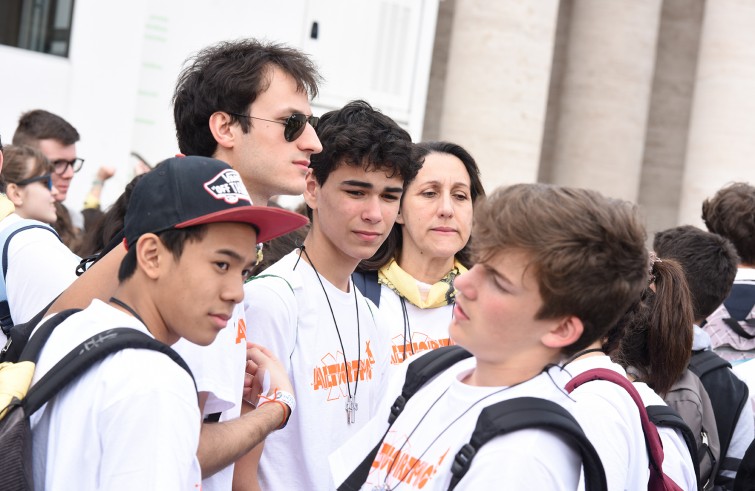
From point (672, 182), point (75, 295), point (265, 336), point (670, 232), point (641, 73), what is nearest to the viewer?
point (75, 295)

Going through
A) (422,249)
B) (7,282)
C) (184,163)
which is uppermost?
(184,163)

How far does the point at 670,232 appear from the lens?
4.90 meters

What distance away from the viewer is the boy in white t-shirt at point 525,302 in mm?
2227

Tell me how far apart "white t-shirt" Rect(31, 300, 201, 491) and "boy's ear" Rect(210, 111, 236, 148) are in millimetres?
1312

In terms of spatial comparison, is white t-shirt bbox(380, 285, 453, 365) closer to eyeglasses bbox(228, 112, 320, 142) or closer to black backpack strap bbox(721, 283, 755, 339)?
eyeglasses bbox(228, 112, 320, 142)

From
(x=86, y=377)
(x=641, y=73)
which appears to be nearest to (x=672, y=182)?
(x=641, y=73)

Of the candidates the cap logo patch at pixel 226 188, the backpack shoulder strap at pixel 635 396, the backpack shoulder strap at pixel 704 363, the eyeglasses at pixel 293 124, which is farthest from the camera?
the backpack shoulder strap at pixel 704 363

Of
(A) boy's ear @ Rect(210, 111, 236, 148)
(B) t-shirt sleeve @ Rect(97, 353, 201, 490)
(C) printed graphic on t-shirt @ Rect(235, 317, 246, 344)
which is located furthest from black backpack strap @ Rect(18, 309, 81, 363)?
(A) boy's ear @ Rect(210, 111, 236, 148)

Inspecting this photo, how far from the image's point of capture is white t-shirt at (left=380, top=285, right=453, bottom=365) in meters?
4.00

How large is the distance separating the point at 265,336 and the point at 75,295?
0.68m

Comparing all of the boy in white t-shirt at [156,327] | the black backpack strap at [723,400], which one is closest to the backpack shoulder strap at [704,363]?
the black backpack strap at [723,400]

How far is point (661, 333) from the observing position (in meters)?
3.84

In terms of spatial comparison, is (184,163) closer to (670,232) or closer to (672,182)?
(670,232)

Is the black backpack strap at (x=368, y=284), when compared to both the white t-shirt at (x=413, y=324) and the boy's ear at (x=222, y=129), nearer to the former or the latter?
the white t-shirt at (x=413, y=324)
